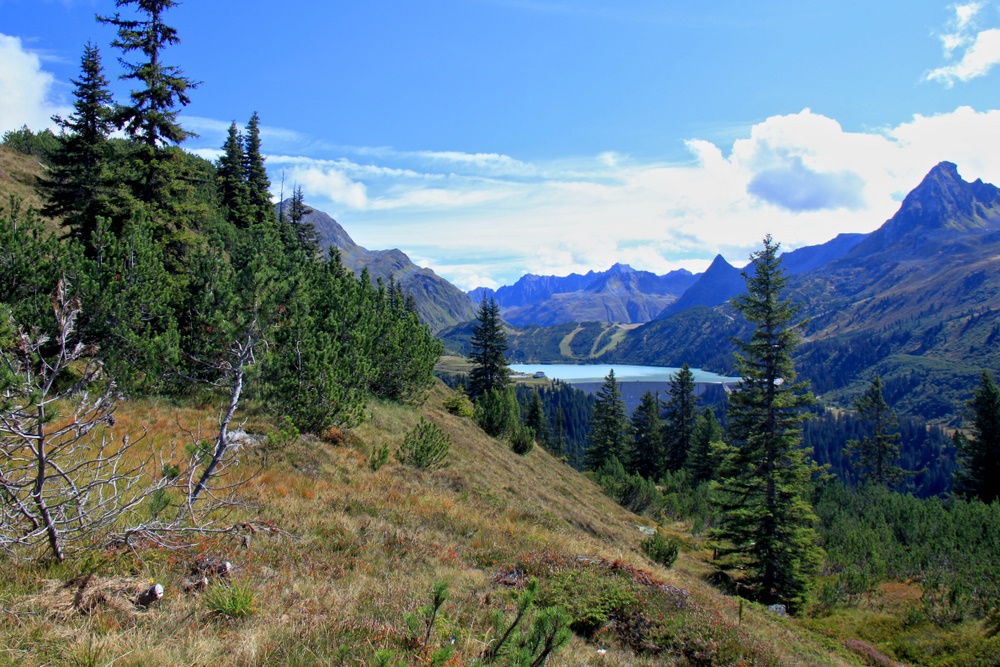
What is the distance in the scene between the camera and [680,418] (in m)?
57.8

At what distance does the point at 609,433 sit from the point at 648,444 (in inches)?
190

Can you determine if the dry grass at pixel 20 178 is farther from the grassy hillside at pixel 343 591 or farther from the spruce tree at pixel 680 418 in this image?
the spruce tree at pixel 680 418

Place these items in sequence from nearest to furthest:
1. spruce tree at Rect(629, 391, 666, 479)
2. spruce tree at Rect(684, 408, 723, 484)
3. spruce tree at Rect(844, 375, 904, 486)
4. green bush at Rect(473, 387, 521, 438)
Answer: green bush at Rect(473, 387, 521, 438), spruce tree at Rect(844, 375, 904, 486), spruce tree at Rect(684, 408, 723, 484), spruce tree at Rect(629, 391, 666, 479)

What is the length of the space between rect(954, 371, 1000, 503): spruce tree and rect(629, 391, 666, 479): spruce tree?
26825 mm

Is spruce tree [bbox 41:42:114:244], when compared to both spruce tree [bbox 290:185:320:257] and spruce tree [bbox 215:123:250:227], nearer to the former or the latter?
spruce tree [bbox 215:123:250:227]

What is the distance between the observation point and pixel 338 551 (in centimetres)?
773

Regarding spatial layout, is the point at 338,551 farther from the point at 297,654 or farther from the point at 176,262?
the point at 176,262

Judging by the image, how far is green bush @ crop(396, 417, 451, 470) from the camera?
16516 millimetres

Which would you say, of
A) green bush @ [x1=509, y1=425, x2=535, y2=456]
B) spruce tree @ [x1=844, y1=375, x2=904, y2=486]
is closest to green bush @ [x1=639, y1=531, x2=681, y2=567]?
green bush @ [x1=509, y1=425, x2=535, y2=456]

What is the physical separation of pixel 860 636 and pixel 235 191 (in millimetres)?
52197

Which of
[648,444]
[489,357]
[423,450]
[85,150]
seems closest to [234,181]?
[85,150]

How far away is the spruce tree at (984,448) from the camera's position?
128 feet

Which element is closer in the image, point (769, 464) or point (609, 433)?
point (769, 464)

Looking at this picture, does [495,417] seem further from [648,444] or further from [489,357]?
[648,444]
